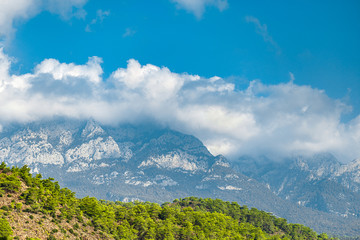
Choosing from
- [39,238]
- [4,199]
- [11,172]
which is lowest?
[39,238]

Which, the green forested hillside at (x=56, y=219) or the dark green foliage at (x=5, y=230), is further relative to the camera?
the green forested hillside at (x=56, y=219)

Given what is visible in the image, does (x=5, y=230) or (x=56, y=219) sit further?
(x=56, y=219)

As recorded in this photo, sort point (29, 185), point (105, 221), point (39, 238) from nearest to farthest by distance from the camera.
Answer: point (39, 238) < point (29, 185) < point (105, 221)

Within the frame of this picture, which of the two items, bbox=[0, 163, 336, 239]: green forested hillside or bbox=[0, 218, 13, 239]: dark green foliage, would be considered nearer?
bbox=[0, 218, 13, 239]: dark green foliage

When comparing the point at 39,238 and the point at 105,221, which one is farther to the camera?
the point at 105,221

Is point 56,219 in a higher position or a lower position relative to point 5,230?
higher

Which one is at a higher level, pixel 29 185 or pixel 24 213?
pixel 29 185

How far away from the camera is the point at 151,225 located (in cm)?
18762

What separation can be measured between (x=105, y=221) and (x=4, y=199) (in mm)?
52877

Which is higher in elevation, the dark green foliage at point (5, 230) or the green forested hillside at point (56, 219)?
the green forested hillside at point (56, 219)

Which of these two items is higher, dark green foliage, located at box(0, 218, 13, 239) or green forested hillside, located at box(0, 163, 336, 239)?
green forested hillside, located at box(0, 163, 336, 239)

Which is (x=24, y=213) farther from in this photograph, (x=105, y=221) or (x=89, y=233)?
(x=105, y=221)

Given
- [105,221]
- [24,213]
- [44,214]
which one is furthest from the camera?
[105,221]

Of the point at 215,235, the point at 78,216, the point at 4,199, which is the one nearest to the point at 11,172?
the point at 4,199
